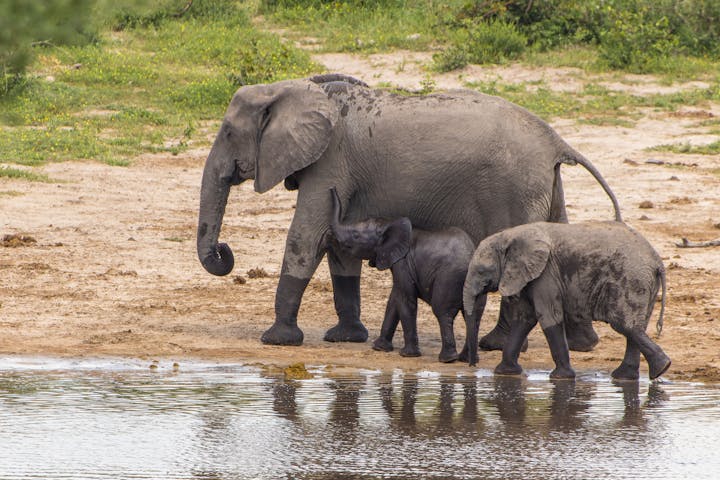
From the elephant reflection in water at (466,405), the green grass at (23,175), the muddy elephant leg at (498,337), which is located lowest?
the elephant reflection in water at (466,405)

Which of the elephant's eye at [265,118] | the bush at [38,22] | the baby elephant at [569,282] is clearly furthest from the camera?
the elephant's eye at [265,118]

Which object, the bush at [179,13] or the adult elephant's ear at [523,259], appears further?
the bush at [179,13]

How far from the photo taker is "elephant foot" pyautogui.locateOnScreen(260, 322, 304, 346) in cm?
901

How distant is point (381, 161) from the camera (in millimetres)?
8914

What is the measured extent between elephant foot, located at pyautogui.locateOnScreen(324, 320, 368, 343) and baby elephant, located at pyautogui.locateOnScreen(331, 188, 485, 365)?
0.48m

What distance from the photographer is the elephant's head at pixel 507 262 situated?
8.09m

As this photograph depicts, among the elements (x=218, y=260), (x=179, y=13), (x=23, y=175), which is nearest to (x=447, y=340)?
(x=218, y=260)

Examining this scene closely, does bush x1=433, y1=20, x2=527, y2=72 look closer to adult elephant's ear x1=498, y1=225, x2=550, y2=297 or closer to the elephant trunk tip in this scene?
the elephant trunk tip

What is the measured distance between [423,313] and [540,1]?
33.8 feet

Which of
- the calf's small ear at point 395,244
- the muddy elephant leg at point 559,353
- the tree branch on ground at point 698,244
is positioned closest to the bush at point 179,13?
the tree branch on ground at point 698,244

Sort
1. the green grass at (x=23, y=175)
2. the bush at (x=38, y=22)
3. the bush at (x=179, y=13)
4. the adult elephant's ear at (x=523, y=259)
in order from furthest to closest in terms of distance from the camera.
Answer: the bush at (x=179, y=13), the green grass at (x=23, y=175), the adult elephant's ear at (x=523, y=259), the bush at (x=38, y=22)

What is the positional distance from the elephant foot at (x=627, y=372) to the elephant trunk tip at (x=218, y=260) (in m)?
2.76

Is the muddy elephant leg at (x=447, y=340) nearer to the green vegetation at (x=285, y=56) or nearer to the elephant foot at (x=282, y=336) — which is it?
the elephant foot at (x=282, y=336)

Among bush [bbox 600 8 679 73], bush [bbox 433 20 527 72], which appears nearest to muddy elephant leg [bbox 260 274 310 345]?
bush [bbox 433 20 527 72]
